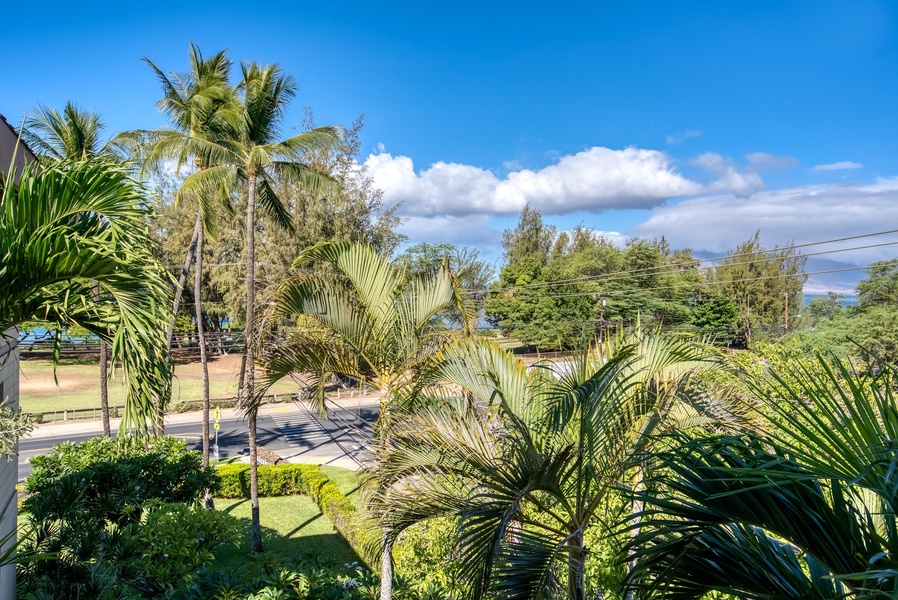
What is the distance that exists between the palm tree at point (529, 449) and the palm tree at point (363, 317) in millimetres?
1518

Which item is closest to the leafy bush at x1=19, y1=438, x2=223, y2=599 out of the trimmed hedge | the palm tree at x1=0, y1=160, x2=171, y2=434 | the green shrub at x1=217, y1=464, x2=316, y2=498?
the palm tree at x1=0, y1=160, x2=171, y2=434

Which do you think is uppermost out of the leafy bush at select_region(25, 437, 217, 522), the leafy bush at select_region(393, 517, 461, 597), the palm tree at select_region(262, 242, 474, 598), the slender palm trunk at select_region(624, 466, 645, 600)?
the palm tree at select_region(262, 242, 474, 598)

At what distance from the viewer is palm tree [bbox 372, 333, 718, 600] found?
345 centimetres

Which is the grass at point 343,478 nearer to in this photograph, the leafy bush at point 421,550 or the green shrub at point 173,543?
the leafy bush at point 421,550

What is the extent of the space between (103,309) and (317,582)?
2.66 metres

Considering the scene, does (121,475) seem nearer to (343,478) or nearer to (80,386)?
(343,478)

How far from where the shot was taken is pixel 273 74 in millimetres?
12633

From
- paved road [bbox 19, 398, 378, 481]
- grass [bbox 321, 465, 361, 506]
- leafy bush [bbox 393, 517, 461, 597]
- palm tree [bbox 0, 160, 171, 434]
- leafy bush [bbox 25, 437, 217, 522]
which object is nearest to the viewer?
palm tree [bbox 0, 160, 171, 434]

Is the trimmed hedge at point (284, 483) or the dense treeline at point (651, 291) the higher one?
the dense treeline at point (651, 291)

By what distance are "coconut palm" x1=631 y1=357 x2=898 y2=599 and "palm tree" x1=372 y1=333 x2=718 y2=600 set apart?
828 mm

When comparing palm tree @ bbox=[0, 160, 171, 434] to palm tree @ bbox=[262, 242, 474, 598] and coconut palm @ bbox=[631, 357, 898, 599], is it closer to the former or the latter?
coconut palm @ bbox=[631, 357, 898, 599]

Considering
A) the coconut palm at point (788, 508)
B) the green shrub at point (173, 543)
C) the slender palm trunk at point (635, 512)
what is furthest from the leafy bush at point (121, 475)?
the coconut palm at point (788, 508)

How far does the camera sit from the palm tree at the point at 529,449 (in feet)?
11.3

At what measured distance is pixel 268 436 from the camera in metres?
22.5
